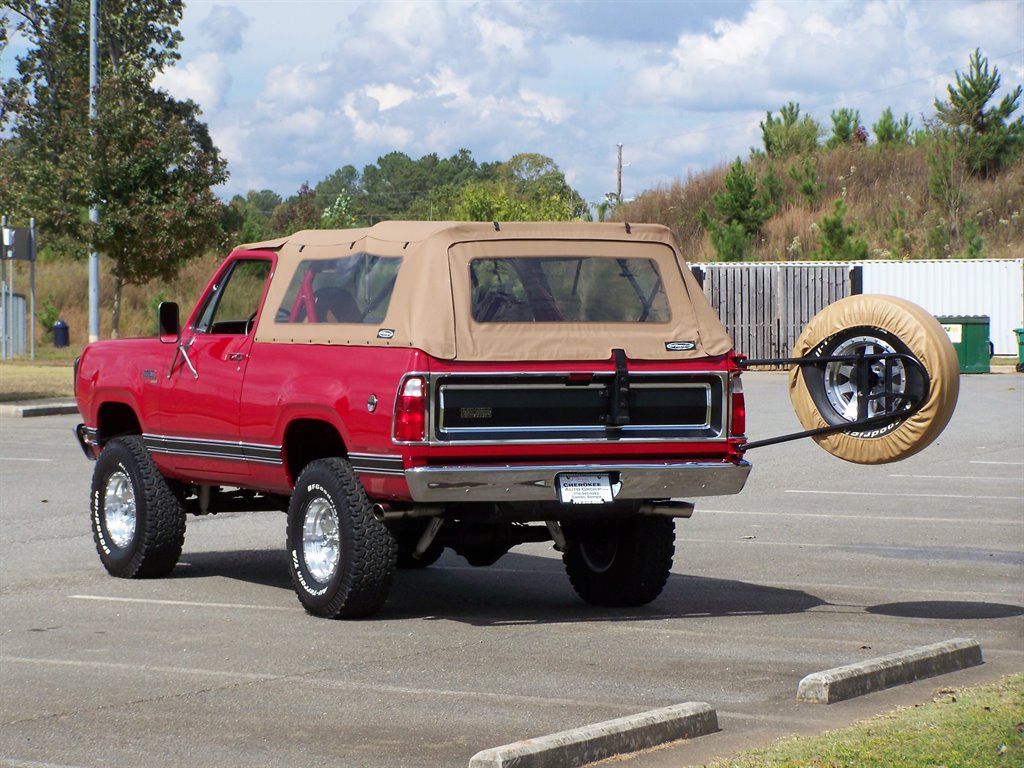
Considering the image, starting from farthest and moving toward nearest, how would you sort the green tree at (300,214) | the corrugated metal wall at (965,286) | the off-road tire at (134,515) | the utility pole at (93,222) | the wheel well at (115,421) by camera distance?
the green tree at (300,214) < the corrugated metal wall at (965,286) < the utility pole at (93,222) < the wheel well at (115,421) < the off-road tire at (134,515)

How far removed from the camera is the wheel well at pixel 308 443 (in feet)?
32.2

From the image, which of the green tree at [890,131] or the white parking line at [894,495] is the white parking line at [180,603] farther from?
the green tree at [890,131]

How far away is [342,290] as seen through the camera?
9852 mm

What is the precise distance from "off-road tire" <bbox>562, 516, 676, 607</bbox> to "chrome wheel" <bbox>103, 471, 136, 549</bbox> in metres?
3.01

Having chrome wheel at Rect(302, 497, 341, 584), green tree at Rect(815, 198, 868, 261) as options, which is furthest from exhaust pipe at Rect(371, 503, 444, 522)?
green tree at Rect(815, 198, 868, 261)

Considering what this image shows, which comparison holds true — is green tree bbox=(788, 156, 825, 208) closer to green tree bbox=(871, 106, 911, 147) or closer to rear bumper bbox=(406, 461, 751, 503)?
green tree bbox=(871, 106, 911, 147)

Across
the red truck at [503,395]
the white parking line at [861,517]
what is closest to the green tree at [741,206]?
the white parking line at [861,517]

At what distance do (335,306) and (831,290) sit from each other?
37290 mm

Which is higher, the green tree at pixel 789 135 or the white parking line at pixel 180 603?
the green tree at pixel 789 135

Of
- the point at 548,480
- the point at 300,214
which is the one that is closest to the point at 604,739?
the point at 548,480

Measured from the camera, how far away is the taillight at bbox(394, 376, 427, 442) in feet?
28.8

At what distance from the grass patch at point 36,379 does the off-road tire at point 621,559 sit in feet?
61.1

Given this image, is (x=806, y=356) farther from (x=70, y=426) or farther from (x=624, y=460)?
(x=70, y=426)

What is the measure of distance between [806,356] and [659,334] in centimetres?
107
